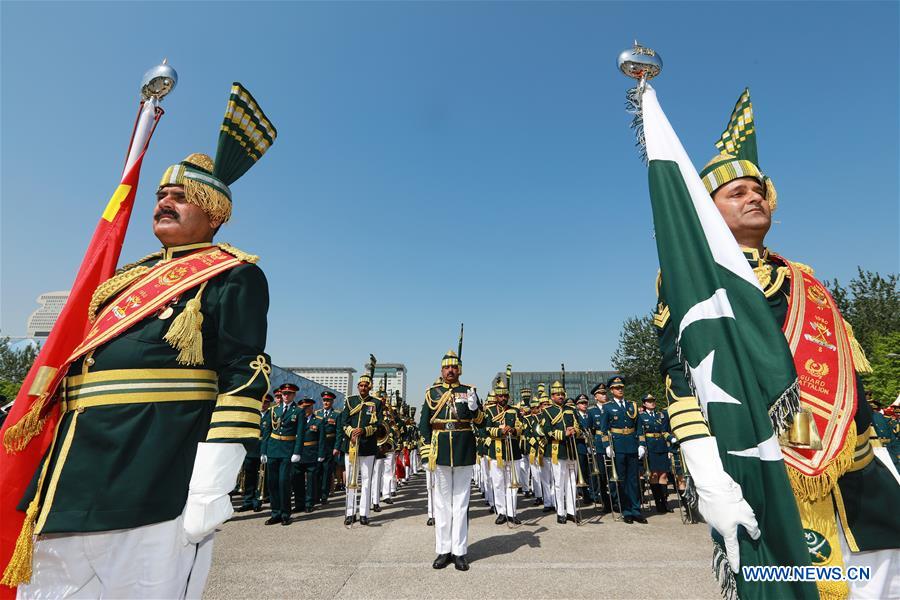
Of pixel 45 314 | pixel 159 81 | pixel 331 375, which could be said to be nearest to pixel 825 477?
pixel 159 81

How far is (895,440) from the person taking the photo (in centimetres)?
1055

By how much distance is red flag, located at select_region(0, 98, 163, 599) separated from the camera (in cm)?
204

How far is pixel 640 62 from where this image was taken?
2.48 m

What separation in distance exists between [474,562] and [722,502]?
505 centimetres

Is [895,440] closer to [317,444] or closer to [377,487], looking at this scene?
[377,487]

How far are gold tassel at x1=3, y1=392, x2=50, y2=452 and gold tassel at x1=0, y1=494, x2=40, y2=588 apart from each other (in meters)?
0.31

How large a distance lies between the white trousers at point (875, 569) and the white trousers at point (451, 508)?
14.8 feet

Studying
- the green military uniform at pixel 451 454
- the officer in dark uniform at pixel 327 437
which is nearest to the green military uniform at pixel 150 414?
the green military uniform at pixel 451 454

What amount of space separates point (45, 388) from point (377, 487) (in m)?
9.68

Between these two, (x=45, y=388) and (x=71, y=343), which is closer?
(x=45, y=388)

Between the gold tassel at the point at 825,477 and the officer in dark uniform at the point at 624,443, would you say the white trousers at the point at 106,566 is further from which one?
the officer in dark uniform at the point at 624,443

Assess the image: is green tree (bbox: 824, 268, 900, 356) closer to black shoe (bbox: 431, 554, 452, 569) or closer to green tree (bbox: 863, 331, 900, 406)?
green tree (bbox: 863, 331, 900, 406)

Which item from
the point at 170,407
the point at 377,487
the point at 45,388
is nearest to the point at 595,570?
the point at 170,407

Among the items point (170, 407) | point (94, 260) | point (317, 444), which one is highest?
point (94, 260)
